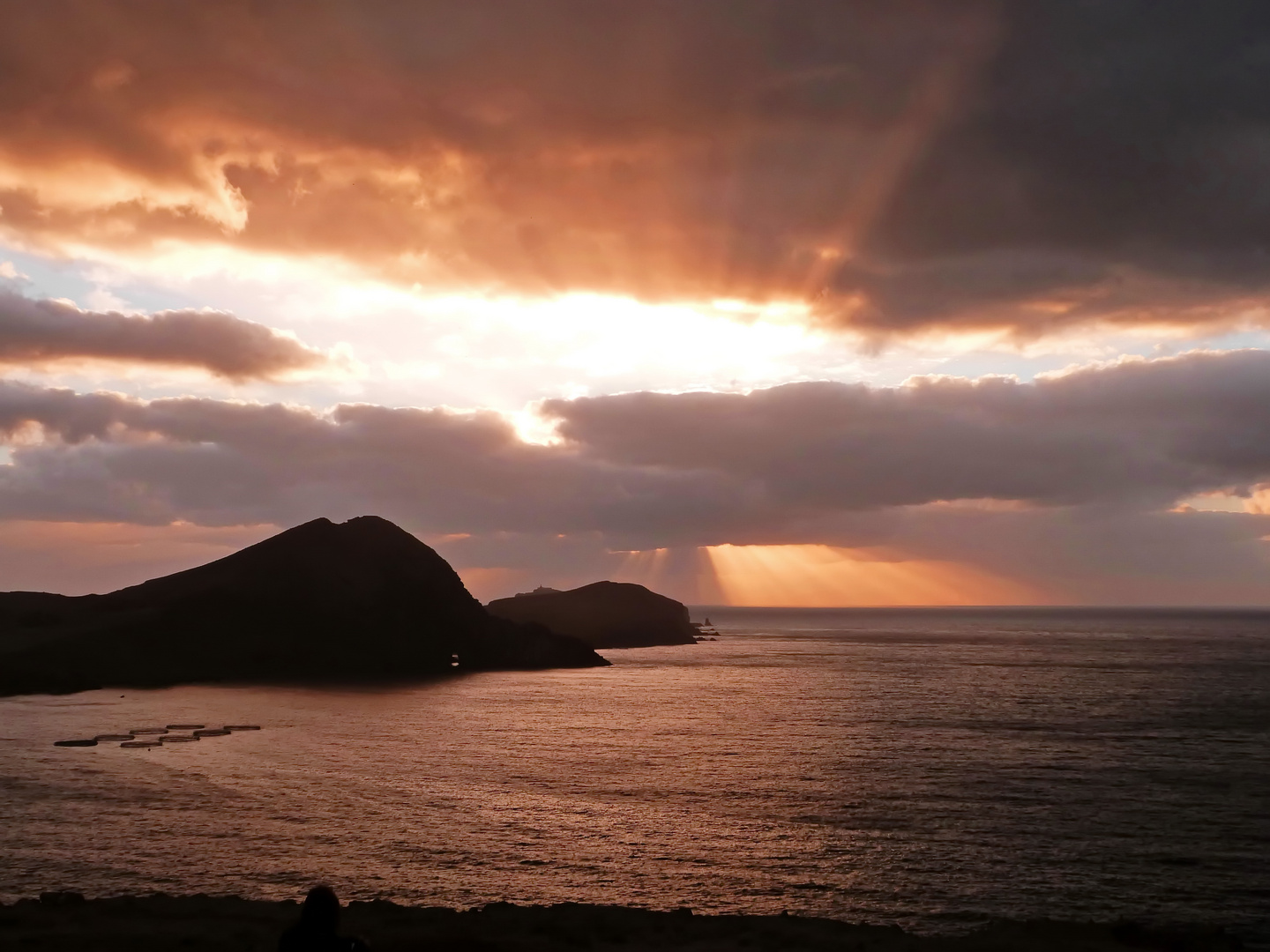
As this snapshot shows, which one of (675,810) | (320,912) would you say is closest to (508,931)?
(320,912)

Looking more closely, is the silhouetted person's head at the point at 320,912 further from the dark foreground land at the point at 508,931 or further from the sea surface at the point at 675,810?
the sea surface at the point at 675,810

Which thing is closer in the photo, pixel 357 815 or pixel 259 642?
pixel 357 815

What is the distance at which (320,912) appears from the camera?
15.3 metres

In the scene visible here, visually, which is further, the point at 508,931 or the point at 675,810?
the point at 675,810

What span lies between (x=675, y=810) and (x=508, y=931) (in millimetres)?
28252

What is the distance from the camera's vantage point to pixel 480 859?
4788cm

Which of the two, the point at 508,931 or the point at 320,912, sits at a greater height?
the point at 320,912

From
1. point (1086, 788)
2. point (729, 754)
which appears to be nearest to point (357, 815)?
point (729, 754)

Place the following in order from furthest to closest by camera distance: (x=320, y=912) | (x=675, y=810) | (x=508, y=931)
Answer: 1. (x=675, y=810)
2. (x=508, y=931)
3. (x=320, y=912)

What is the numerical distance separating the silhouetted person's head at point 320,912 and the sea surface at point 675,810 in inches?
1084

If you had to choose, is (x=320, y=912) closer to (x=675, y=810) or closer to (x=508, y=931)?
(x=508, y=931)

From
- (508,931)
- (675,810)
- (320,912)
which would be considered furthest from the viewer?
(675,810)

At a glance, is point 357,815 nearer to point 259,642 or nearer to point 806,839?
point 806,839

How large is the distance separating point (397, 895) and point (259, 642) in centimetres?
16306
